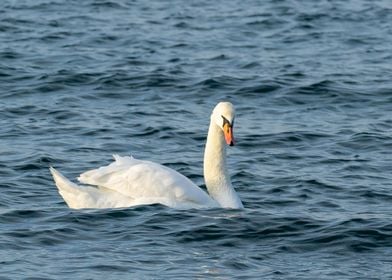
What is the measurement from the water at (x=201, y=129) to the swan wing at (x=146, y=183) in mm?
151

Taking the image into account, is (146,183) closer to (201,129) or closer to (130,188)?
(130,188)

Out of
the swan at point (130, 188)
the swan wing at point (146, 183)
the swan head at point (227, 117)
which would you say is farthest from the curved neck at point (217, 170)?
the swan wing at point (146, 183)

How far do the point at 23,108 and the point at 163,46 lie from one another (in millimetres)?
4661

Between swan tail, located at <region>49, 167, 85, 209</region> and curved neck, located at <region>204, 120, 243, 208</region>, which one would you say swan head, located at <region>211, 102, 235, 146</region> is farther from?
swan tail, located at <region>49, 167, 85, 209</region>

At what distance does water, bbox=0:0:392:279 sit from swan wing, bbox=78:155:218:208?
0.49 feet

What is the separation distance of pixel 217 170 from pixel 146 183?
1077 millimetres

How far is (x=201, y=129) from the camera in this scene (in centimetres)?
1652

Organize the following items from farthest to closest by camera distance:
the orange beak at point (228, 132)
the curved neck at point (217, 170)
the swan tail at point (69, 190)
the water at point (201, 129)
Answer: the curved neck at point (217, 170), the orange beak at point (228, 132), the swan tail at point (69, 190), the water at point (201, 129)

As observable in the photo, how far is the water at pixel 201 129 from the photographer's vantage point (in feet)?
36.3

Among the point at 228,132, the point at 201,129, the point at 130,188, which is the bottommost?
the point at 201,129

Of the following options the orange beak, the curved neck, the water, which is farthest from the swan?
the orange beak

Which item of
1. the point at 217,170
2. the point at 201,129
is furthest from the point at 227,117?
the point at 201,129

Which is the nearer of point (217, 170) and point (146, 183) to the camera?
point (146, 183)

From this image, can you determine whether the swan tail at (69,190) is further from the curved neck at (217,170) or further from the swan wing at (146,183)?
the curved neck at (217,170)
